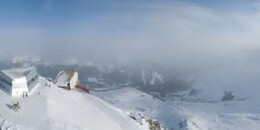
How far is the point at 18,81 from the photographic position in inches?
3339

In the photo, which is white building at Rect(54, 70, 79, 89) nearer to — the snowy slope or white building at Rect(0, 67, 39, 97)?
the snowy slope

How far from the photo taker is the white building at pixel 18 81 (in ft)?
275

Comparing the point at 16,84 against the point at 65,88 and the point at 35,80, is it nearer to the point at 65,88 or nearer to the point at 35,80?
the point at 35,80

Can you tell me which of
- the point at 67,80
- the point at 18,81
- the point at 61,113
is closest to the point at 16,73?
the point at 18,81

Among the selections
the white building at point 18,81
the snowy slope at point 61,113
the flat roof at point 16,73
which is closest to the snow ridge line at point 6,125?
the snowy slope at point 61,113

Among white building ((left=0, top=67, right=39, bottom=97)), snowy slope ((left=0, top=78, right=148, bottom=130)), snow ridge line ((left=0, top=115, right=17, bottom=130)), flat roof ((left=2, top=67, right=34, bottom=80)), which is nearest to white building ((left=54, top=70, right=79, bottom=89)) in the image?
snowy slope ((left=0, top=78, right=148, bottom=130))

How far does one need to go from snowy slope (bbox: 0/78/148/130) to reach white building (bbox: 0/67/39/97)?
5.58 ft

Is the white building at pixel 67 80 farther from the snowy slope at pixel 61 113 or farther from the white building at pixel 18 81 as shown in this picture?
the white building at pixel 18 81

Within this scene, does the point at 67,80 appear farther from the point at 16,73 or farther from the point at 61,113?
the point at 61,113

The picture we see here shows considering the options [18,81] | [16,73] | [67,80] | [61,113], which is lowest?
[61,113]

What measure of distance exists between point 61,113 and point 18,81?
1267 cm

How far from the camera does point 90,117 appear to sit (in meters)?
83.4

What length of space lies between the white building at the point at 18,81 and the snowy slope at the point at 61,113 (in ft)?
5.58

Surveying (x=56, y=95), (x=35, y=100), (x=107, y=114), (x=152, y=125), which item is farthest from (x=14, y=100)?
(x=152, y=125)
